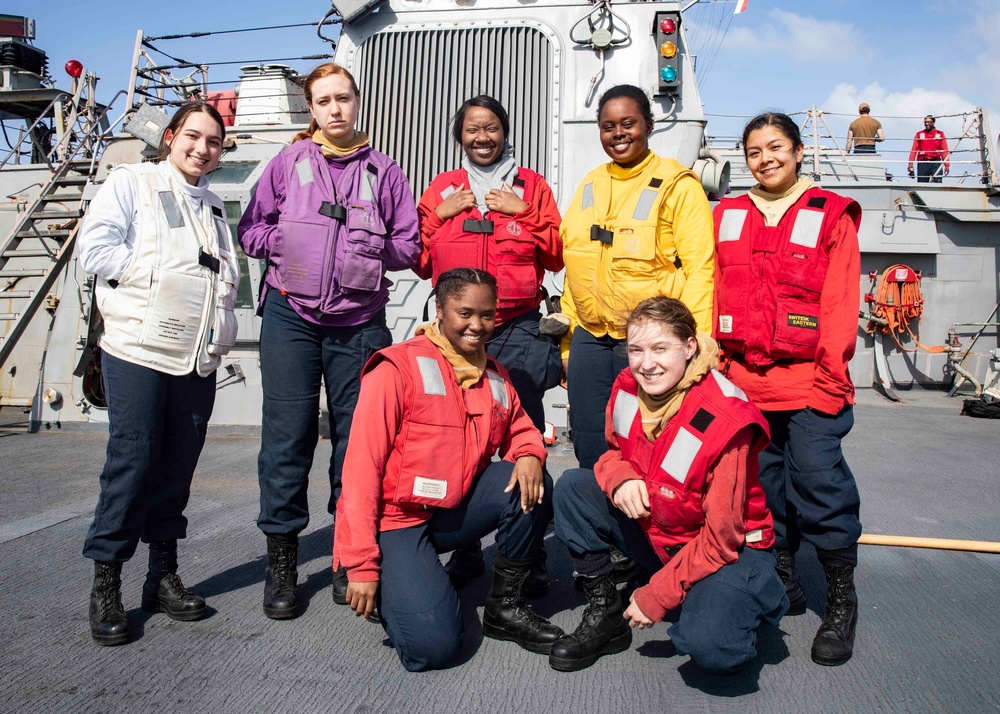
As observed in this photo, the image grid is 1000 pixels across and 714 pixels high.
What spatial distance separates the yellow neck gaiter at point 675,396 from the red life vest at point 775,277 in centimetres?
29

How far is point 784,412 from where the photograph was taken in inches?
100

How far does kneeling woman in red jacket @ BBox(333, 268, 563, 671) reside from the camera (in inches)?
89.0

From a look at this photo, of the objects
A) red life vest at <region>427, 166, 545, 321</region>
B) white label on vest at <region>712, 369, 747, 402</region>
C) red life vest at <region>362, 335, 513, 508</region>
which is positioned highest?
red life vest at <region>427, 166, 545, 321</region>

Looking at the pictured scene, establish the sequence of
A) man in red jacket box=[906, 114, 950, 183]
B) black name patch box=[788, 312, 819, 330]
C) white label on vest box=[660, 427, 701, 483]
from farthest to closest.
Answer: man in red jacket box=[906, 114, 950, 183] < black name patch box=[788, 312, 819, 330] < white label on vest box=[660, 427, 701, 483]

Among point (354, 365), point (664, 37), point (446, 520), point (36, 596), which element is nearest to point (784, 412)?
point (446, 520)

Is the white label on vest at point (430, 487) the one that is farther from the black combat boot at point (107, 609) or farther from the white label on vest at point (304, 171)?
the white label on vest at point (304, 171)

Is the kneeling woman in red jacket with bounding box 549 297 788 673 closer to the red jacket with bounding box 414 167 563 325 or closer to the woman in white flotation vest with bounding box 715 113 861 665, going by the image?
the woman in white flotation vest with bounding box 715 113 861 665

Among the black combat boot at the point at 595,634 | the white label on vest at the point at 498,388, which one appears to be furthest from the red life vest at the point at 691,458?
the white label on vest at the point at 498,388

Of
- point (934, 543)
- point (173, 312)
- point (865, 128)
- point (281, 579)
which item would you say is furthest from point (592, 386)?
point (865, 128)

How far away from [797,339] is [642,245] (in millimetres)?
598

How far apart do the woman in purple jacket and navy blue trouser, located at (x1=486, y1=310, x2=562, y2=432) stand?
0.46 metres

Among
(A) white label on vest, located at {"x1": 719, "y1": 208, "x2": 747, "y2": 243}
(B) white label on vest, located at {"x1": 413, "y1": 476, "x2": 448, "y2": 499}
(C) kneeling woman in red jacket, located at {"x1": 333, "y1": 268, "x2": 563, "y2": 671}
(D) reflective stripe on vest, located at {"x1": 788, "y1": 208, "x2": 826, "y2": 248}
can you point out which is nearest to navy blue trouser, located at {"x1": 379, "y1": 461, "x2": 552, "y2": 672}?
(C) kneeling woman in red jacket, located at {"x1": 333, "y1": 268, "x2": 563, "y2": 671}

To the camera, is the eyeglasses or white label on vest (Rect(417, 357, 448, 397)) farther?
white label on vest (Rect(417, 357, 448, 397))

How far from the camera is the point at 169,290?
2512mm
